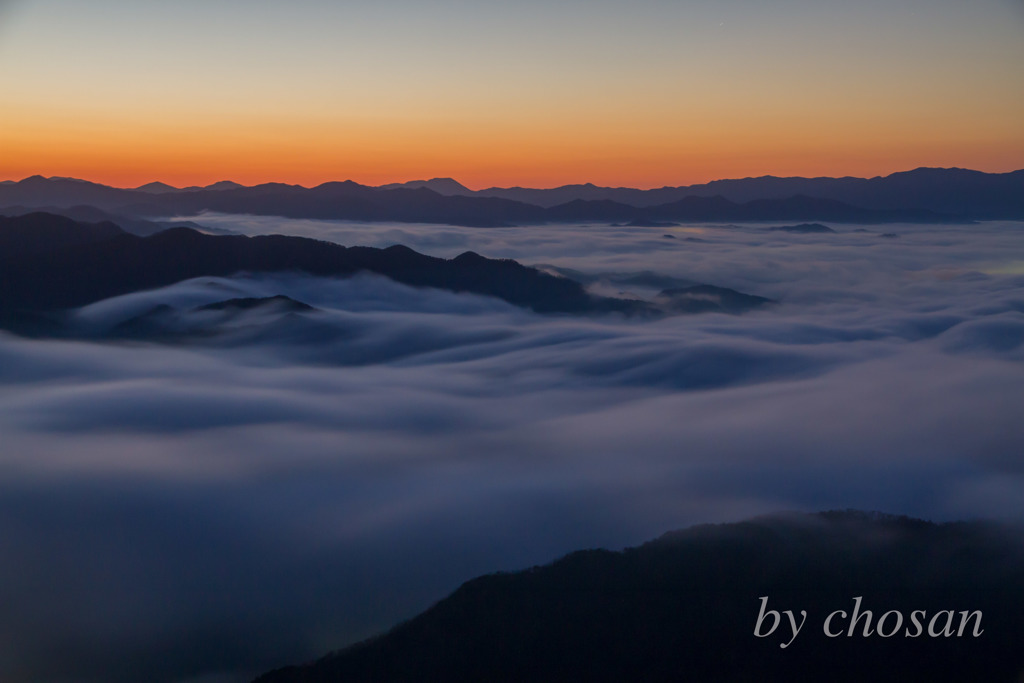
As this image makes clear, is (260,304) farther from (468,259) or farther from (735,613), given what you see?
(735,613)

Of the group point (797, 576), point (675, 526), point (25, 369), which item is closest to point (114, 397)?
point (25, 369)

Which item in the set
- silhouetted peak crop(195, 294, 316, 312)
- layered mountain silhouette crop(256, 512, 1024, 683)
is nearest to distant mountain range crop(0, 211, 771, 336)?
silhouetted peak crop(195, 294, 316, 312)

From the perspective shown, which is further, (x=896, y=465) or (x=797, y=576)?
(x=896, y=465)

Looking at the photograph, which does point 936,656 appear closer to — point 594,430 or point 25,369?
point 594,430

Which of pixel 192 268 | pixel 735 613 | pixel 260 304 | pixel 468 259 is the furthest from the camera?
pixel 468 259

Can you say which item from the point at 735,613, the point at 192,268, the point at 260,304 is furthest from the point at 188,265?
the point at 735,613

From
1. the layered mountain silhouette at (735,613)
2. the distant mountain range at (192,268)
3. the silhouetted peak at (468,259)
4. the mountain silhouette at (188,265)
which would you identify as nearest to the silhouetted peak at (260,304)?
the distant mountain range at (192,268)

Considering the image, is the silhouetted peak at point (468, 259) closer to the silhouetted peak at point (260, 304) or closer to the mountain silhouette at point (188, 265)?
the mountain silhouette at point (188, 265)

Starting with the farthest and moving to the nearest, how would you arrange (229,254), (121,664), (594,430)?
(229,254) → (594,430) → (121,664)
